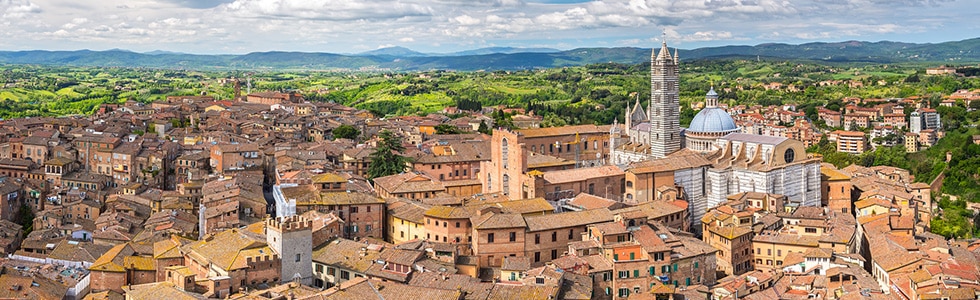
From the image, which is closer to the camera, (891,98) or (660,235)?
(660,235)

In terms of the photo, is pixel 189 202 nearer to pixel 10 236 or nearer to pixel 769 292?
pixel 10 236

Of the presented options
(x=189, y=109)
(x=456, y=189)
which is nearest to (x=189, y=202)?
(x=456, y=189)

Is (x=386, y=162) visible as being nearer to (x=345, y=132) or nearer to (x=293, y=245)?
(x=293, y=245)

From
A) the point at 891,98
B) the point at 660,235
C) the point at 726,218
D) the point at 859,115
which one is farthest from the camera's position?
the point at 891,98

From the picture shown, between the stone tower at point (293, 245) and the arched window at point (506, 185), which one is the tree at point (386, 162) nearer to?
the arched window at point (506, 185)

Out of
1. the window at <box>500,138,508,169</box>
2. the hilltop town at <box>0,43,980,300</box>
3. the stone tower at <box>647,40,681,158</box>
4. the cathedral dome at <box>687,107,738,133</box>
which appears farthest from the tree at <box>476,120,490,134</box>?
the window at <box>500,138,508,169</box>

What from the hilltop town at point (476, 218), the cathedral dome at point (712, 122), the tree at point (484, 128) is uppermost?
the cathedral dome at point (712, 122)

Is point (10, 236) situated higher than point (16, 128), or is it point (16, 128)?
point (16, 128)

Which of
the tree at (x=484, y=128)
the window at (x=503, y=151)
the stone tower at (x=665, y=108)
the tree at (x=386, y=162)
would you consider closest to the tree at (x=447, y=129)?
the tree at (x=484, y=128)
